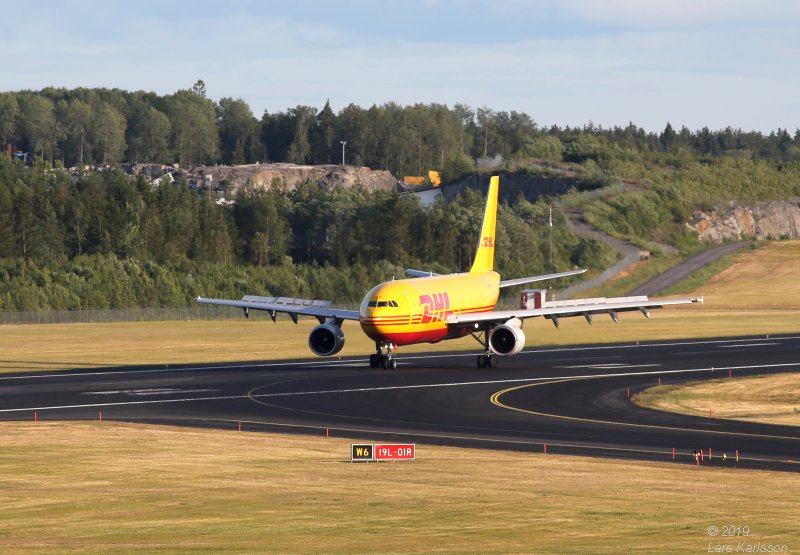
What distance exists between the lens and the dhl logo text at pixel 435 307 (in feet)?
230

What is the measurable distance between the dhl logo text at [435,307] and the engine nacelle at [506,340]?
9.09 ft

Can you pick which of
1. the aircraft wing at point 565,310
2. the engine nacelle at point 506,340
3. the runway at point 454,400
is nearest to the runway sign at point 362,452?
the runway at point 454,400

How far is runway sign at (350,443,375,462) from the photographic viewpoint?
4003cm

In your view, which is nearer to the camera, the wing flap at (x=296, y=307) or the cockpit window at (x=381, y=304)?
the cockpit window at (x=381, y=304)

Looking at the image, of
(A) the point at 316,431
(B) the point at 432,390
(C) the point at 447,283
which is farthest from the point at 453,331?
(A) the point at 316,431

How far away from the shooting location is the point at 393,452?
40188 millimetres

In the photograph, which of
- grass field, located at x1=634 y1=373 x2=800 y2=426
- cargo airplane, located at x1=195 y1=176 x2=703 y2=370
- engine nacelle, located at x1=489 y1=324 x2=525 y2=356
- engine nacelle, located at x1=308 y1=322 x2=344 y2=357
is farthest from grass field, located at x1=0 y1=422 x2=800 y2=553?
engine nacelle, located at x1=489 y1=324 x2=525 y2=356

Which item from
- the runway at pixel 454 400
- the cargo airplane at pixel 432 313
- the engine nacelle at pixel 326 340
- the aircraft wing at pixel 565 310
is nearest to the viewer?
the runway at pixel 454 400

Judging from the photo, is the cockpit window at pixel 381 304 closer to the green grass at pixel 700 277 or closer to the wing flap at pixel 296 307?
the wing flap at pixel 296 307

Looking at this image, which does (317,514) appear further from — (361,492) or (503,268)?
(503,268)

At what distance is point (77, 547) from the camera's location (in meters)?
25.9

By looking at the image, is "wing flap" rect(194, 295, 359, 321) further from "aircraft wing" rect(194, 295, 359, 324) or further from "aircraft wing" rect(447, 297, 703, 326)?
"aircraft wing" rect(447, 297, 703, 326)

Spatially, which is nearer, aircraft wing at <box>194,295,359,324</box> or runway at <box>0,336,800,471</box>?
runway at <box>0,336,800,471</box>

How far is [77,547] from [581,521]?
10.5 m
